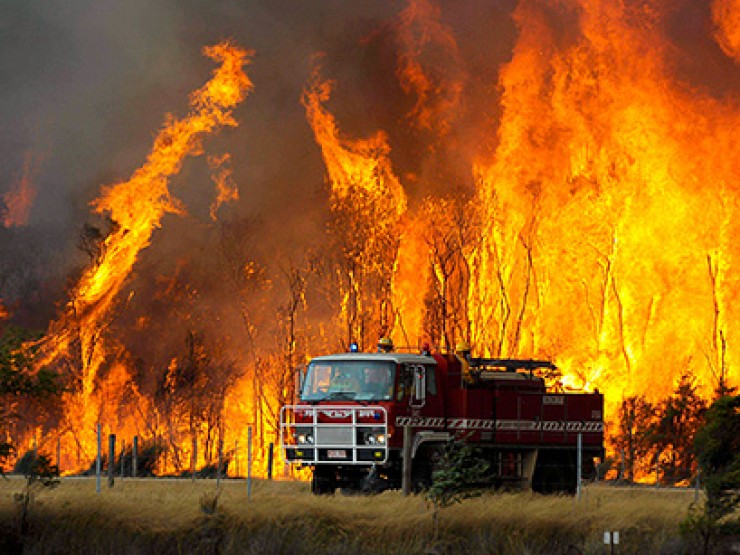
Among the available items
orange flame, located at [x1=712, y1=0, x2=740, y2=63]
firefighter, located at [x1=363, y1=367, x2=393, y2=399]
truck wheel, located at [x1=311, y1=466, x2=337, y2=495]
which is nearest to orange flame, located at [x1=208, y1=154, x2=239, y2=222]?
orange flame, located at [x1=712, y1=0, x2=740, y2=63]

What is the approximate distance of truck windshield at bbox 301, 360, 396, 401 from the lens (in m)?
33.7

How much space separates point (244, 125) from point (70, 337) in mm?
16501

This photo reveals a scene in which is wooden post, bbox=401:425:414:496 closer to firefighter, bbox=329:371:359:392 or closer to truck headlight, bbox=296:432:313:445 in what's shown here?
firefighter, bbox=329:371:359:392

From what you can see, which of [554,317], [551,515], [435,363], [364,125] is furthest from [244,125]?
[551,515]

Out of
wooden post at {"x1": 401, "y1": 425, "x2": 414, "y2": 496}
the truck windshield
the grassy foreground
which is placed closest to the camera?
Answer: the grassy foreground

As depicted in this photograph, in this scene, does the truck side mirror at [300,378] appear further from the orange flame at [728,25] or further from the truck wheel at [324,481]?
the orange flame at [728,25]

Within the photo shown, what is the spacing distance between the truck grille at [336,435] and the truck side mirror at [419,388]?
5.30 feet

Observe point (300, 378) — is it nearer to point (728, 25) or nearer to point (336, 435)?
point (336, 435)

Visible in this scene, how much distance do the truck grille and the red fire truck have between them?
0.02 m


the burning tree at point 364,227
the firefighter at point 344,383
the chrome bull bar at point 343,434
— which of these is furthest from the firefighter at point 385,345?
the burning tree at point 364,227

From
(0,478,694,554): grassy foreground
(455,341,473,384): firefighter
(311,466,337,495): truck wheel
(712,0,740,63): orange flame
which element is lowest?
(0,478,694,554): grassy foreground

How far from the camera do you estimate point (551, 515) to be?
28.5 meters

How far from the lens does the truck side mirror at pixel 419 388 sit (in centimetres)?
3375

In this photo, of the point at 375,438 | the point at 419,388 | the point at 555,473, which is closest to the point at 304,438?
the point at 375,438
